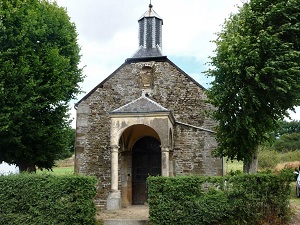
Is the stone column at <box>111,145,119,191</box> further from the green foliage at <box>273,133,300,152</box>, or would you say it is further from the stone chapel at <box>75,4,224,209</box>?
the green foliage at <box>273,133,300,152</box>

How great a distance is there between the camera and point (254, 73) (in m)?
11.5

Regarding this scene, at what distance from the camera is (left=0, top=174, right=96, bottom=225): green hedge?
1002 cm

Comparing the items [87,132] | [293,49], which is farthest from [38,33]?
[293,49]

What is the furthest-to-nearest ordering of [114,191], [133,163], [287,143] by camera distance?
[287,143] < [133,163] < [114,191]

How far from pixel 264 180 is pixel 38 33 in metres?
11.1

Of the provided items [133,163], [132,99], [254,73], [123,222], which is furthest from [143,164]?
[254,73]

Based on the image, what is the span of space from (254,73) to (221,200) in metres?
4.47

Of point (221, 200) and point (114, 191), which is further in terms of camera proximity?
point (114, 191)

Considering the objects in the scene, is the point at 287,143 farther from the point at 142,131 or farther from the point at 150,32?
the point at 142,131

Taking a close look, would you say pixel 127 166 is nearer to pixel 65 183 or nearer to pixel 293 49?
pixel 65 183

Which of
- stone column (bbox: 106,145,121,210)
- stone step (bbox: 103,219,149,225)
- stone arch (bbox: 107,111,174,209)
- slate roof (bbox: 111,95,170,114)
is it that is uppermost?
slate roof (bbox: 111,95,170,114)

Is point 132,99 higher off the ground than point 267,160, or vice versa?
point 132,99

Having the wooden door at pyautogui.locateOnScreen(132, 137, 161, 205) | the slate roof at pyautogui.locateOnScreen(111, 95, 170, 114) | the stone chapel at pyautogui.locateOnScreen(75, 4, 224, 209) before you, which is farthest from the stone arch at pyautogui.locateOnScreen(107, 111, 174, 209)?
the wooden door at pyautogui.locateOnScreen(132, 137, 161, 205)

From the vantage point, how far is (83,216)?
10.0 meters
